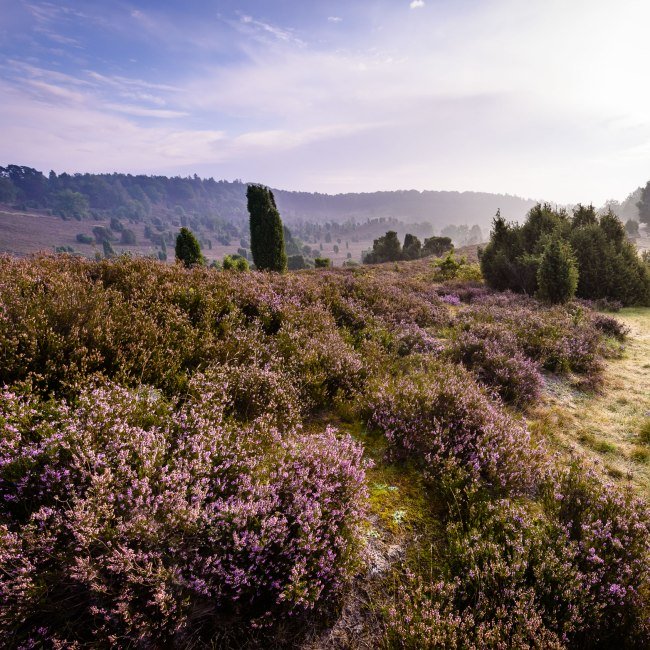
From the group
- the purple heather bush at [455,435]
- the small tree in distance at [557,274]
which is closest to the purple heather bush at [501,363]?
the purple heather bush at [455,435]

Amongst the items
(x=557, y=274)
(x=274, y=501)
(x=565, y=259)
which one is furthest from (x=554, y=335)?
(x=274, y=501)

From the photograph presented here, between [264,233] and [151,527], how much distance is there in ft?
111

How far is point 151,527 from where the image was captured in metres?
2.07

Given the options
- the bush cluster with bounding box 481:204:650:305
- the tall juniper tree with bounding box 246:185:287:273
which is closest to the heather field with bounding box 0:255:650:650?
the bush cluster with bounding box 481:204:650:305

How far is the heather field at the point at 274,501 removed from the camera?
1995mm

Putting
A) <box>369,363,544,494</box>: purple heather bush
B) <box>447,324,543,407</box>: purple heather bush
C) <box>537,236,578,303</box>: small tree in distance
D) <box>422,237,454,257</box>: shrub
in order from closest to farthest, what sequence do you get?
<box>369,363,544,494</box>: purple heather bush → <box>447,324,543,407</box>: purple heather bush → <box>537,236,578,303</box>: small tree in distance → <box>422,237,454,257</box>: shrub

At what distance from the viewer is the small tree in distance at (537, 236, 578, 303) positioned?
13.0 m

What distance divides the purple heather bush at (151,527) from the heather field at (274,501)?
0.06 feet

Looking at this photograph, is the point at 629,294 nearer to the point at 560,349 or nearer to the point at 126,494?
the point at 560,349

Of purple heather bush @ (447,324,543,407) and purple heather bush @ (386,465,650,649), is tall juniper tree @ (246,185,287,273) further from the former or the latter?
purple heather bush @ (386,465,650,649)

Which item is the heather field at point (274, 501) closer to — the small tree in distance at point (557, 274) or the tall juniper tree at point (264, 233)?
the small tree in distance at point (557, 274)

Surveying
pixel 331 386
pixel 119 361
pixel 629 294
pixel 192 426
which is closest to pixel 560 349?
pixel 331 386

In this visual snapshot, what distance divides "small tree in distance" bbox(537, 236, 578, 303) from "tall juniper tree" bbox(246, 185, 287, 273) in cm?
2421

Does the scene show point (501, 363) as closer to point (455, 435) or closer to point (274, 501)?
point (455, 435)
